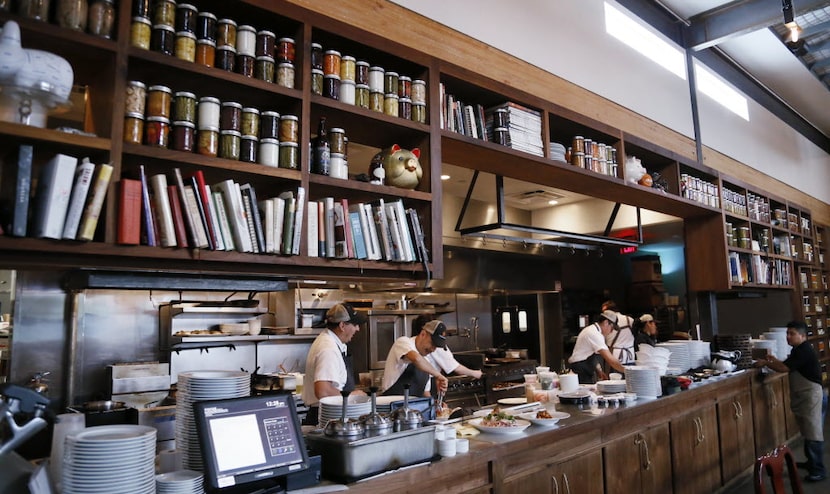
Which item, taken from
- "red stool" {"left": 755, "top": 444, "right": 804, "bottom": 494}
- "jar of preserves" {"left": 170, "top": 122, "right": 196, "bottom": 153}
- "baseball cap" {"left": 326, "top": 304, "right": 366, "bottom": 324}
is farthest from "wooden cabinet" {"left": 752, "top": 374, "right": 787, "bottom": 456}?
"jar of preserves" {"left": 170, "top": 122, "right": 196, "bottom": 153}

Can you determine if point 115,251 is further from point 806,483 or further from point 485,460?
point 806,483

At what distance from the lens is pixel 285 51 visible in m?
2.75

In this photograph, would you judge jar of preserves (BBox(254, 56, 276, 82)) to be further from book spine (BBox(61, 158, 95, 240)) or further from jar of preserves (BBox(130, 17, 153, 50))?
book spine (BBox(61, 158, 95, 240))

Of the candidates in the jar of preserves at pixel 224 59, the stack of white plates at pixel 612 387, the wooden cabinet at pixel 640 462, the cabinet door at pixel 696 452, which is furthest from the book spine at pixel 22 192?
the cabinet door at pixel 696 452

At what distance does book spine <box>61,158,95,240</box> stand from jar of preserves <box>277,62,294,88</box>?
3.18 feet

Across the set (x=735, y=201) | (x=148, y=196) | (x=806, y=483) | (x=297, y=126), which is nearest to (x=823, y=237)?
(x=735, y=201)

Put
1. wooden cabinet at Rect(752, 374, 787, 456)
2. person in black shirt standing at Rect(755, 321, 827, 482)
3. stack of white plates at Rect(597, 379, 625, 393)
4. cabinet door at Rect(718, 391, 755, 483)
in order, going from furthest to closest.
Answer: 1. wooden cabinet at Rect(752, 374, 787, 456)
2. person in black shirt standing at Rect(755, 321, 827, 482)
3. cabinet door at Rect(718, 391, 755, 483)
4. stack of white plates at Rect(597, 379, 625, 393)

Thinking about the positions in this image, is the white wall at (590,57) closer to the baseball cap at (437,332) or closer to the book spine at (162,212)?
the book spine at (162,212)

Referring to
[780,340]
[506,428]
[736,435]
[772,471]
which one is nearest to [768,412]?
[736,435]

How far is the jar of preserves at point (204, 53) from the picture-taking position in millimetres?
2482

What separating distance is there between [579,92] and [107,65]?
3.49 m

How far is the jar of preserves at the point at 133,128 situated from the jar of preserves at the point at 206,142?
24cm

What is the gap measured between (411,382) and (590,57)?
313cm

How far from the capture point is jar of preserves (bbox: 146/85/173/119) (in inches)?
92.1
